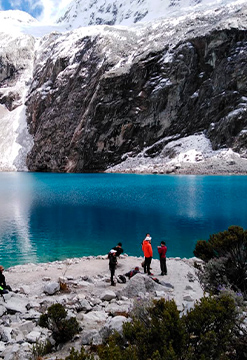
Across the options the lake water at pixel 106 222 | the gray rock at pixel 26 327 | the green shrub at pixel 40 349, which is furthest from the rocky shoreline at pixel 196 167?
the green shrub at pixel 40 349

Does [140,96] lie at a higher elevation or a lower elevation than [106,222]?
higher

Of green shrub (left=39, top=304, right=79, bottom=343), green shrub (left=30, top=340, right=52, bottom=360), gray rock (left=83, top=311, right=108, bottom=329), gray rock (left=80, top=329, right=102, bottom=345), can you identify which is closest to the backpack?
gray rock (left=83, top=311, right=108, bottom=329)

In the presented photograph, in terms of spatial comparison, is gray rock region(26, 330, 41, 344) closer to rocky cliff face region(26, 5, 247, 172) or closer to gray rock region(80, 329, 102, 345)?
gray rock region(80, 329, 102, 345)

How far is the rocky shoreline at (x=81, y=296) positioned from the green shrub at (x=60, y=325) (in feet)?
0.55

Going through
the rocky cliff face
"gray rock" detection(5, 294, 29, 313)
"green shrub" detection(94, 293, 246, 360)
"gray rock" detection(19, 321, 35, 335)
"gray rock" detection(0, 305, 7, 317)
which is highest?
the rocky cliff face

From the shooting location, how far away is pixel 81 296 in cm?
1010

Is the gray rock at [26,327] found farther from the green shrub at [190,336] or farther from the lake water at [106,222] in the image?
the lake water at [106,222]

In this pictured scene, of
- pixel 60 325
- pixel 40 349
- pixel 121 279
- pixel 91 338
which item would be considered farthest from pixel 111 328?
pixel 121 279

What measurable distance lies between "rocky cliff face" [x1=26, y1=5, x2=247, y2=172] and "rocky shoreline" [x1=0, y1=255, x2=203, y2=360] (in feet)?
256

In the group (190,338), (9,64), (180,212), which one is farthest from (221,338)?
(9,64)

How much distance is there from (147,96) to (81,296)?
322 feet

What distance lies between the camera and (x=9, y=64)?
16125 centimetres

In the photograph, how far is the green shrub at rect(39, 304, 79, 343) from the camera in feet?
22.4

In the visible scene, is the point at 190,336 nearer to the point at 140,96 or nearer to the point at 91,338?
the point at 91,338
